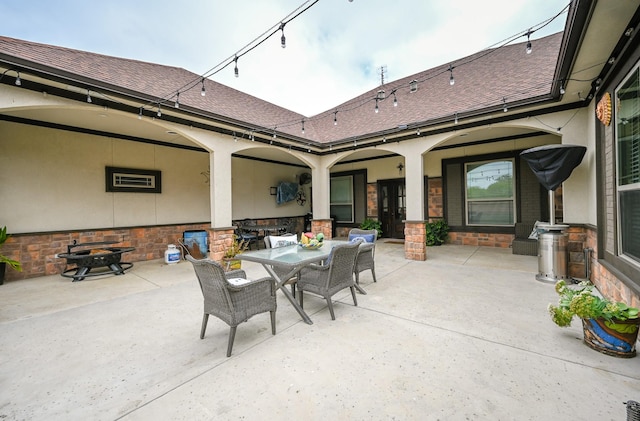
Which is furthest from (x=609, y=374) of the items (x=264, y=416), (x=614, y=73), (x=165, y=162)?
(x=165, y=162)

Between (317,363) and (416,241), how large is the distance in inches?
178

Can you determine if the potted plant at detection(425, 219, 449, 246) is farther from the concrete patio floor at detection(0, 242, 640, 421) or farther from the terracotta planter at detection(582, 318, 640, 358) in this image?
the terracotta planter at detection(582, 318, 640, 358)

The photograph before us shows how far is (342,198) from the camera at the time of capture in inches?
418

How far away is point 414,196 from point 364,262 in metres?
2.75

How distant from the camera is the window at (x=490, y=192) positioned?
24.1 feet

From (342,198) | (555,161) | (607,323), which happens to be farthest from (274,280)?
(342,198)

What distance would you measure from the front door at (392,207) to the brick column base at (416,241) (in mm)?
3071

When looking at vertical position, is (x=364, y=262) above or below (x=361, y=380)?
above

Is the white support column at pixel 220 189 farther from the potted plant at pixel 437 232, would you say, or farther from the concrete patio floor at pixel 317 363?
the potted plant at pixel 437 232

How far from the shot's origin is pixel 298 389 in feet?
6.20

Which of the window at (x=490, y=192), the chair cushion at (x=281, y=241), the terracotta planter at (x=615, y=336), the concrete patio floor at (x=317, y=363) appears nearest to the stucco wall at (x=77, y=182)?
the concrete patio floor at (x=317, y=363)

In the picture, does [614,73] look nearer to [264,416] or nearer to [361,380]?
[361,380]

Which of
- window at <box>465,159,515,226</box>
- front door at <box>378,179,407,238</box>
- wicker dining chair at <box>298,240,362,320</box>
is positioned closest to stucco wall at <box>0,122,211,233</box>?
wicker dining chair at <box>298,240,362,320</box>

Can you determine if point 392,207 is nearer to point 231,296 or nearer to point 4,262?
point 231,296
